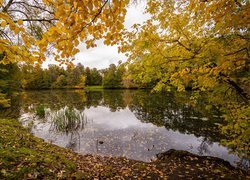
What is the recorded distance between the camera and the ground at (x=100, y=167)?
4270 mm

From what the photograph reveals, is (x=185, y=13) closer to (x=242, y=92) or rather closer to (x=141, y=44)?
(x=141, y=44)

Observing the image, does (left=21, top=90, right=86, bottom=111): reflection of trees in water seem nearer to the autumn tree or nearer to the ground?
the ground

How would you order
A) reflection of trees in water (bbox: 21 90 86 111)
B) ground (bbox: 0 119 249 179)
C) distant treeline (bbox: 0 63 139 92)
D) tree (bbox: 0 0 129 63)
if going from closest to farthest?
tree (bbox: 0 0 129 63)
ground (bbox: 0 119 249 179)
reflection of trees in water (bbox: 21 90 86 111)
distant treeline (bbox: 0 63 139 92)

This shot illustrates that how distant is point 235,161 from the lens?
8070mm

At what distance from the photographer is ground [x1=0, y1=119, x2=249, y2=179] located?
4270 mm

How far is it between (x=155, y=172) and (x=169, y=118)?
10740mm

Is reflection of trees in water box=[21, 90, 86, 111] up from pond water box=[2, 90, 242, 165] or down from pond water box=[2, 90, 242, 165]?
up

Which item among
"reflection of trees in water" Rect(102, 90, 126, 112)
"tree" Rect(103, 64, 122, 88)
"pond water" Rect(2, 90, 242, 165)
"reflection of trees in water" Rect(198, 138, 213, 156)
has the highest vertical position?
"tree" Rect(103, 64, 122, 88)

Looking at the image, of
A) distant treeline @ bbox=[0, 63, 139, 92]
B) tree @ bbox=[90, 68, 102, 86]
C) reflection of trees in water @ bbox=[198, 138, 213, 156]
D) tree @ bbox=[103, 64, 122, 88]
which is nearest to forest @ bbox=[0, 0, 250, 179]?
reflection of trees in water @ bbox=[198, 138, 213, 156]

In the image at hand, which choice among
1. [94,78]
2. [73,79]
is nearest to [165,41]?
[73,79]

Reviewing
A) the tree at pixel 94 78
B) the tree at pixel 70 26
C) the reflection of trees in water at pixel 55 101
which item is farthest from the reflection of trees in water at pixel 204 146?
the tree at pixel 94 78

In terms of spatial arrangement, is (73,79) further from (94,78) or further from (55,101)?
(55,101)

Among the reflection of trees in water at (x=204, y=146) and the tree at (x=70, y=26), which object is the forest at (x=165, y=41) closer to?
the tree at (x=70, y=26)

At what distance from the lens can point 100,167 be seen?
6184 mm
